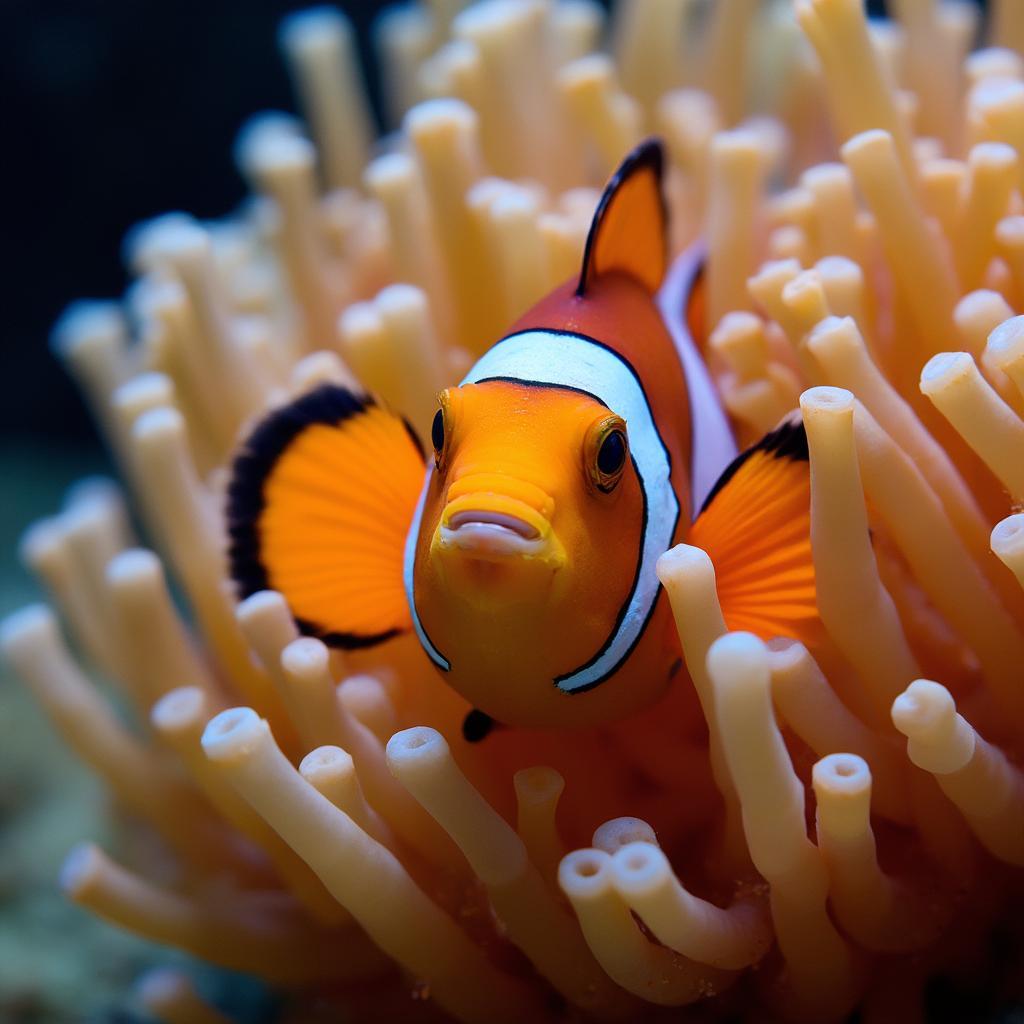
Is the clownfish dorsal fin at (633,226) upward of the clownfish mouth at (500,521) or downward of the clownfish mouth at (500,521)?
upward

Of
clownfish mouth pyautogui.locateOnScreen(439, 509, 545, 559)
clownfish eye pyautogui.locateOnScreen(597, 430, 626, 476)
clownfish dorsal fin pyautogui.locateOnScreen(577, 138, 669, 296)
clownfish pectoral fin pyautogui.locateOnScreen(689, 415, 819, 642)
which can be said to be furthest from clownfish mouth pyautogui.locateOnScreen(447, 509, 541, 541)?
clownfish dorsal fin pyautogui.locateOnScreen(577, 138, 669, 296)

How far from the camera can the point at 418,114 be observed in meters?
1.38

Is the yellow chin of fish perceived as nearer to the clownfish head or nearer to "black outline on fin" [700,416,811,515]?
the clownfish head

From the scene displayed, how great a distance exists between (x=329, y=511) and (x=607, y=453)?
0.37 meters

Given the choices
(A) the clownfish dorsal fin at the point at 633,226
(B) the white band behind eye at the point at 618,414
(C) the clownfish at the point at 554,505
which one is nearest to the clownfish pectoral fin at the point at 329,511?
(C) the clownfish at the point at 554,505

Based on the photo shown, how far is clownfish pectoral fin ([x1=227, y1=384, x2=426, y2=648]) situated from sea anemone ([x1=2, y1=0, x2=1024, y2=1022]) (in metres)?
0.07

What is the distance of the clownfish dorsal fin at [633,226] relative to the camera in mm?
1112

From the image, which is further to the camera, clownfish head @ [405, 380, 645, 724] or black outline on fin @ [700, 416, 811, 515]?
black outline on fin @ [700, 416, 811, 515]

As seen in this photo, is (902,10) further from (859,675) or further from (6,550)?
(6,550)

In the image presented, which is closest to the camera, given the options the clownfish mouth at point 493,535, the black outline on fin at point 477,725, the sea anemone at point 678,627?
the clownfish mouth at point 493,535

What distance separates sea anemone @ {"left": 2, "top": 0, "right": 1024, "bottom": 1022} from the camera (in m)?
0.89

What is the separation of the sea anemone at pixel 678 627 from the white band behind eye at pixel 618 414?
66 mm

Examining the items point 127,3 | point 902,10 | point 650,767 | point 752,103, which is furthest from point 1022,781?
point 127,3

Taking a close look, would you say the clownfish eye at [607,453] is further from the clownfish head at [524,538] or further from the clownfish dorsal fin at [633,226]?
the clownfish dorsal fin at [633,226]
